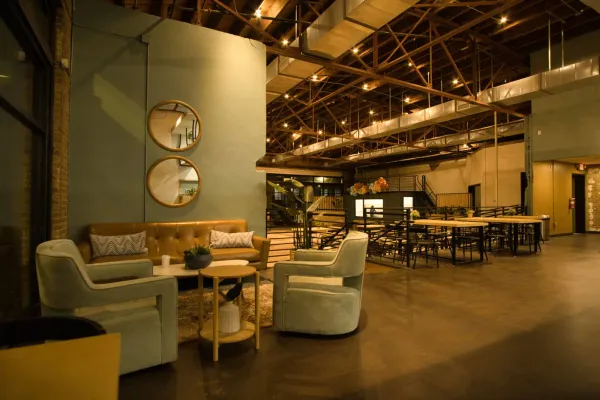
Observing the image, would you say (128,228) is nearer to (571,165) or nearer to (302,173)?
(571,165)

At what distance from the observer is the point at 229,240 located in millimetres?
4770

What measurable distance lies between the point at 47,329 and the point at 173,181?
3.73m

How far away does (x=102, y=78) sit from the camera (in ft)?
14.6

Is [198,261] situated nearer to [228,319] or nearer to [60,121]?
[228,319]

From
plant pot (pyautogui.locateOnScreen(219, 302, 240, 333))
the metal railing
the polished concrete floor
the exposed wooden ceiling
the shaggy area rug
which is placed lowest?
the polished concrete floor

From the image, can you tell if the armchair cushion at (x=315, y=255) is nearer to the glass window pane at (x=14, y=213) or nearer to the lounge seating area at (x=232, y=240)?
the lounge seating area at (x=232, y=240)

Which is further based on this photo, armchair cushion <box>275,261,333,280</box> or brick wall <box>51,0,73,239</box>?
brick wall <box>51,0,73,239</box>

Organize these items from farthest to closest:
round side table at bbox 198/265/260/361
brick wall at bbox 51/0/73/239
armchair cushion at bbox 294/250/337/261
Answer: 1. brick wall at bbox 51/0/73/239
2. armchair cushion at bbox 294/250/337/261
3. round side table at bbox 198/265/260/361

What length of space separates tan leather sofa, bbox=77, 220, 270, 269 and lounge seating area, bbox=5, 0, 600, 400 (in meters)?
0.03

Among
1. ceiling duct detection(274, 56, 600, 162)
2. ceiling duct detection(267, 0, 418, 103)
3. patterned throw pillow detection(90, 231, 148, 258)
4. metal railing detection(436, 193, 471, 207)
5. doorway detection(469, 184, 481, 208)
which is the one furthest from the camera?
metal railing detection(436, 193, 471, 207)

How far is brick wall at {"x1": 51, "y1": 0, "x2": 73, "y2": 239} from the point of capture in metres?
3.60

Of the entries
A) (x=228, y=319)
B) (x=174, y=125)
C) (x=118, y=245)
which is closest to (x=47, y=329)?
(x=228, y=319)

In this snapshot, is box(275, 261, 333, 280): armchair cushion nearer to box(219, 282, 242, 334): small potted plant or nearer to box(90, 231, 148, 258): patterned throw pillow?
box(219, 282, 242, 334): small potted plant

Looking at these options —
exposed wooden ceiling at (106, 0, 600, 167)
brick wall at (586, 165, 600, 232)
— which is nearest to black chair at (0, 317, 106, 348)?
exposed wooden ceiling at (106, 0, 600, 167)
